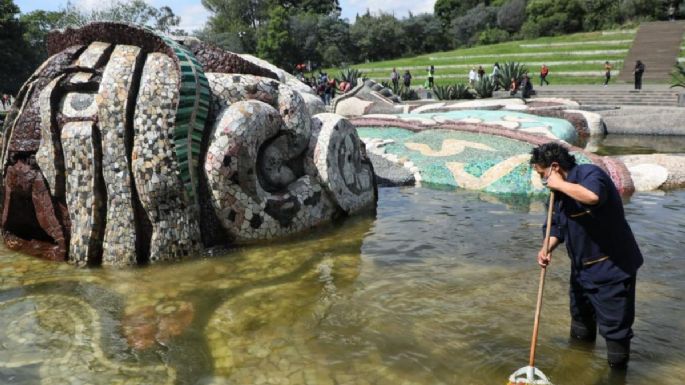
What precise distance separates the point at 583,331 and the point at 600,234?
723 mm

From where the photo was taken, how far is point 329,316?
3.82m

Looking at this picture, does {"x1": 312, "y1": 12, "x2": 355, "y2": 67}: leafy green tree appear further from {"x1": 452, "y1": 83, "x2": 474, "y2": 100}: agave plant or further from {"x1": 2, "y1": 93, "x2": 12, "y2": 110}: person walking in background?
{"x1": 452, "y1": 83, "x2": 474, "y2": 100}: agave plant

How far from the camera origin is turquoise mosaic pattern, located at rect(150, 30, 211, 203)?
4.70m

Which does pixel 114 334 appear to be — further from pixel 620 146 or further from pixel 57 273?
pixel 620 146

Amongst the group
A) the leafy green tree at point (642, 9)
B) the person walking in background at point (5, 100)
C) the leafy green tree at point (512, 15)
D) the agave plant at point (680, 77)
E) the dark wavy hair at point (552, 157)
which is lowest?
the agave plant at point (680, 77)

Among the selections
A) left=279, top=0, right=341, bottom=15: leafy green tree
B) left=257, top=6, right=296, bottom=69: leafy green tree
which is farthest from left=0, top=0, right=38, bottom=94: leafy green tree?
left=279, top=0, right=341, bottom=15: leafy green tree

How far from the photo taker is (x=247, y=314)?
3852 millimetres

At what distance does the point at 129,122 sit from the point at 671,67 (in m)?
24.7

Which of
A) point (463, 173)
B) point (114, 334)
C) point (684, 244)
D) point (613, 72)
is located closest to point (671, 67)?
point (613, 72)

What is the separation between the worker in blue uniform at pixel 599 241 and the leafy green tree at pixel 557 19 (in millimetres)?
42404

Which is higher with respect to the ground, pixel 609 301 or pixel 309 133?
pixel 309 133

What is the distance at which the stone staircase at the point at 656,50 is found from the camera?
23.5m

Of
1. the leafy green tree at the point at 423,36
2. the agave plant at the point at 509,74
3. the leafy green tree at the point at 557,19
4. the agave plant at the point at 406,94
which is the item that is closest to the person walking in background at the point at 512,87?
the agave plant at the point at 509,74

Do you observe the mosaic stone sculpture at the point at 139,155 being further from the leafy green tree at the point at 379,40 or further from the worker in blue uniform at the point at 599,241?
the leafy green tree at the point at 379,40
